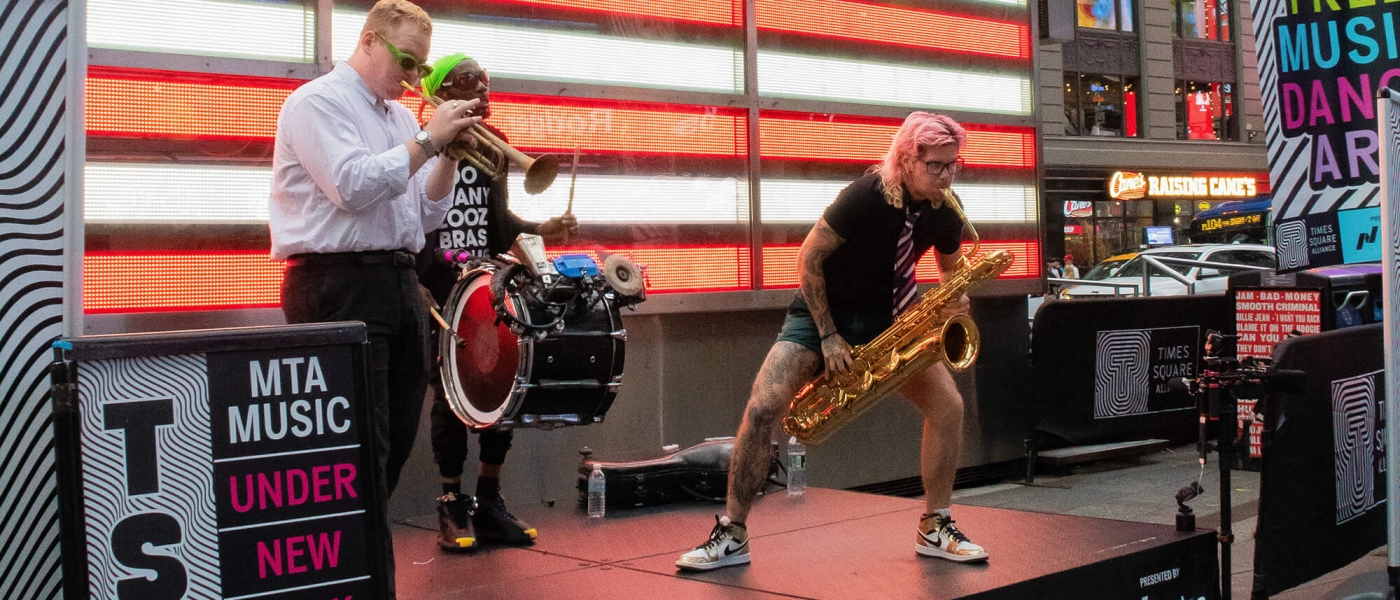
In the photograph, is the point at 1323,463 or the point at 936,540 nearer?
the point at 936,540

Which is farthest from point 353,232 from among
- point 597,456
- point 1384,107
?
point 1384,107

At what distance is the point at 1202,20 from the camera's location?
120 feet

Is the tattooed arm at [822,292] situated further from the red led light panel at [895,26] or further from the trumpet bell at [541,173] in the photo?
the red led light panel at [895,26]

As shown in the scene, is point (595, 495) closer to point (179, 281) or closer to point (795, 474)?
point (795, 474)

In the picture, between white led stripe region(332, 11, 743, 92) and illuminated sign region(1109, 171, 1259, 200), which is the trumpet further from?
illuminated sign region(1109, 171, 1259, 200)

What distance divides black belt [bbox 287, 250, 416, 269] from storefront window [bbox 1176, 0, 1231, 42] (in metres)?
35.1

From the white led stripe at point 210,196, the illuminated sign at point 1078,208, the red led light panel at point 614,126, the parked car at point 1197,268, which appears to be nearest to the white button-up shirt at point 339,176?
the white led stripe at point 210,196

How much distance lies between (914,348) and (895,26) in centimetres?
388

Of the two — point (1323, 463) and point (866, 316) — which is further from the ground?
point (866, 316)

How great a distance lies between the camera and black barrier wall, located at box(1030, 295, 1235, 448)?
9.57 metres

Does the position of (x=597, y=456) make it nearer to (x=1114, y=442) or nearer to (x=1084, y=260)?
(x=1114, y=442)

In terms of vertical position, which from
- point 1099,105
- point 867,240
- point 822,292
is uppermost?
point 1099,105

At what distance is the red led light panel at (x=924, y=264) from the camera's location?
26.3 feet

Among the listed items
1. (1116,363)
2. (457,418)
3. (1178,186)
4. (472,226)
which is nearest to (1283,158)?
(1116,363)
